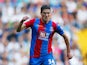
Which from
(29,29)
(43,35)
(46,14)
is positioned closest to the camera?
(46,14)

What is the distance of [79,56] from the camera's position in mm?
14703

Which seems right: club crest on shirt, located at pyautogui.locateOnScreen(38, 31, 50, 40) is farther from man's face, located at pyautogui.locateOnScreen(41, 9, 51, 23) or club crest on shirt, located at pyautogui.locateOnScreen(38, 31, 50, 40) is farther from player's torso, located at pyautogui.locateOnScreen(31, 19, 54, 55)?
man's face, located at pyautogui.locateOnScreen(41, 9, 51, 23)

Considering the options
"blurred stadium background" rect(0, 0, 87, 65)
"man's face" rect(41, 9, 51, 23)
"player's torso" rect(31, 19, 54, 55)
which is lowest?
"blurred stadium background" rect(0, 0, 87, 65)

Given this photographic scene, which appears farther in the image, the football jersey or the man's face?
the football jersey

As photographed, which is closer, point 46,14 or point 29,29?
point 46,14

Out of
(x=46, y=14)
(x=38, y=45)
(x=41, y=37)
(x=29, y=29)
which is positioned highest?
(x=46, y=14)

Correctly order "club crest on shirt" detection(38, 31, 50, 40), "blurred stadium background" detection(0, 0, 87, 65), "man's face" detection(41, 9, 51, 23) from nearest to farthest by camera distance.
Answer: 1. "man's face" detection(41, 9, 51, 23)
2. "club crest on shirt" detection(38, 31, 50, 40)
3. "blurred stadium background" detection(0, 0, 87, 65)

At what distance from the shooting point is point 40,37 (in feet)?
29.9

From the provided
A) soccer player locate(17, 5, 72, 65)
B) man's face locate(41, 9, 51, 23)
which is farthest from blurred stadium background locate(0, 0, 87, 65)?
man's face locate(41, 9, 51, 23)

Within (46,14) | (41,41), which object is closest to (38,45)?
(41,41)

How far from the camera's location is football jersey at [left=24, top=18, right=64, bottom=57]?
912 cm

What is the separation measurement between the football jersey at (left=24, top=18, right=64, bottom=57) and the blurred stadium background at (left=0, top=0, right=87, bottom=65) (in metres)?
5.19

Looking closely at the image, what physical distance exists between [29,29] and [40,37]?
569 cm

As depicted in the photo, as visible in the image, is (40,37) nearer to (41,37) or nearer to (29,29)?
(41,37)
